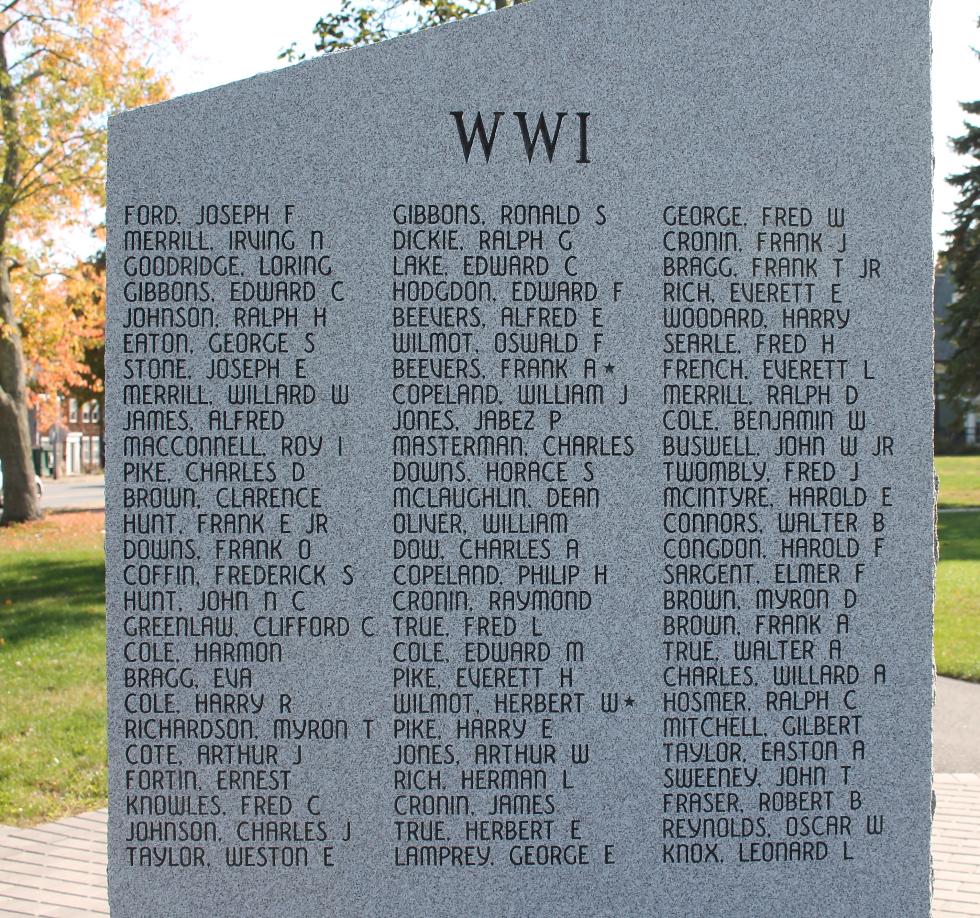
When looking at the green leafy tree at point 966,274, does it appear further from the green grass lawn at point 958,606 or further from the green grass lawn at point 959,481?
the green grass lawn at point 958,606

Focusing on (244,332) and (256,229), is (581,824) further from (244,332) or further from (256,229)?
(256,229)

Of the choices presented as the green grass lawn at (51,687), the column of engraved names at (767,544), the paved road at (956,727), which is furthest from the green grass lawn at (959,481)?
the column of engraved names at (767,544)

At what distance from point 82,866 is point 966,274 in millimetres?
33280

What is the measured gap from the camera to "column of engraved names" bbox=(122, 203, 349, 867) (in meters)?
3.75

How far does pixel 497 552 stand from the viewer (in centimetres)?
377

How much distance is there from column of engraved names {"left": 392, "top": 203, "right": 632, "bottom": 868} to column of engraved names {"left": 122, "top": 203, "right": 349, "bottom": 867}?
30 centimetres

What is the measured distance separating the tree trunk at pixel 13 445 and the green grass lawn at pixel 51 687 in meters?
5.71

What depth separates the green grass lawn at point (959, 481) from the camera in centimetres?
3316

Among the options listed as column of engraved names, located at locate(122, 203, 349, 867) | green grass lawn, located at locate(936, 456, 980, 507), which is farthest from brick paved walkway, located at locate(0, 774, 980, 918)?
green grass lawn, located at locate(936, 456, 980, 507)

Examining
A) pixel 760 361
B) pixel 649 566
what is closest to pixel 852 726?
pixel 649 566

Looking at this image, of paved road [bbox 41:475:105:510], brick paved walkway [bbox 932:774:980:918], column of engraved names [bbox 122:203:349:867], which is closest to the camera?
column of engraved names [bbox 122:203:349:867]

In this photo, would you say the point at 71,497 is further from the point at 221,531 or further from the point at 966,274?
the point at 221,531

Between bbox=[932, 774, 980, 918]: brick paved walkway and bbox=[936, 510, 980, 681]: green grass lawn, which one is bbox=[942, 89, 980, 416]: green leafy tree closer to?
bbox=[936, 510, 980, 681]: green grass lawn

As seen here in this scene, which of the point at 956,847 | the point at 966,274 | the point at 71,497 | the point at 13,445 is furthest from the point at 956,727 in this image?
the point at 71,497
